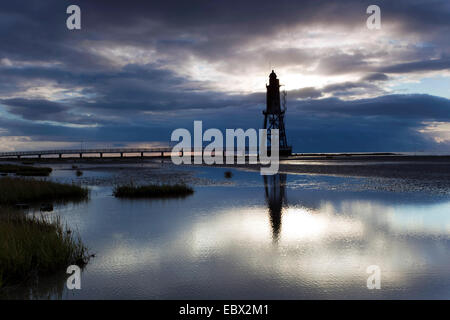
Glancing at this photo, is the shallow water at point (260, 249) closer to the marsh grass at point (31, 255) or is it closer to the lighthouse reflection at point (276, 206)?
the lighthouse reflection at point (276, 206)

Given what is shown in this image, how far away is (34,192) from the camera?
81.3 feet

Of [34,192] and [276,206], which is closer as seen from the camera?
[276,206]

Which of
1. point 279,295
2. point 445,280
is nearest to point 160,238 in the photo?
point 279,295

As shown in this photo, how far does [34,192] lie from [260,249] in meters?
19.4

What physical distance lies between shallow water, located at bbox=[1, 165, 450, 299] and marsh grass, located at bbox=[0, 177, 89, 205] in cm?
356

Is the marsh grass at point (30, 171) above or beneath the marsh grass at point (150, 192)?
above

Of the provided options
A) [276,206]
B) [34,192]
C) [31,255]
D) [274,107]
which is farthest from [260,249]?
[274,107]

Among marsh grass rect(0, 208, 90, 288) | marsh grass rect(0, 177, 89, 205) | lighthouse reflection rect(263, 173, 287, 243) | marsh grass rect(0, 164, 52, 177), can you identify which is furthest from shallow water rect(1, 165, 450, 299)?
marsh grass rect(0, 164, 52, 177)

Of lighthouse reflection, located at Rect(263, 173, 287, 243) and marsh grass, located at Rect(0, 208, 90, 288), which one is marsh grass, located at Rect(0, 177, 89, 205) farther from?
marsh grass, located at Rect(0, 208, 90, 288)

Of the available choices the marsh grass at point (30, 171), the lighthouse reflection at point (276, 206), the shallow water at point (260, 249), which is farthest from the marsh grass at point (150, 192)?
the marsh grass at point (30, 171)

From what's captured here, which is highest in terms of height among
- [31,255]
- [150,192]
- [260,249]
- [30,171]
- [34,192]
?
[30,171]

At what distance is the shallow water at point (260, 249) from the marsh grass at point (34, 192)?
3.56 metres

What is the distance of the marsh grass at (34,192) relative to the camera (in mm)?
23609

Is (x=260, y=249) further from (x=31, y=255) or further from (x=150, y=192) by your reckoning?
(x=150, y=192)
